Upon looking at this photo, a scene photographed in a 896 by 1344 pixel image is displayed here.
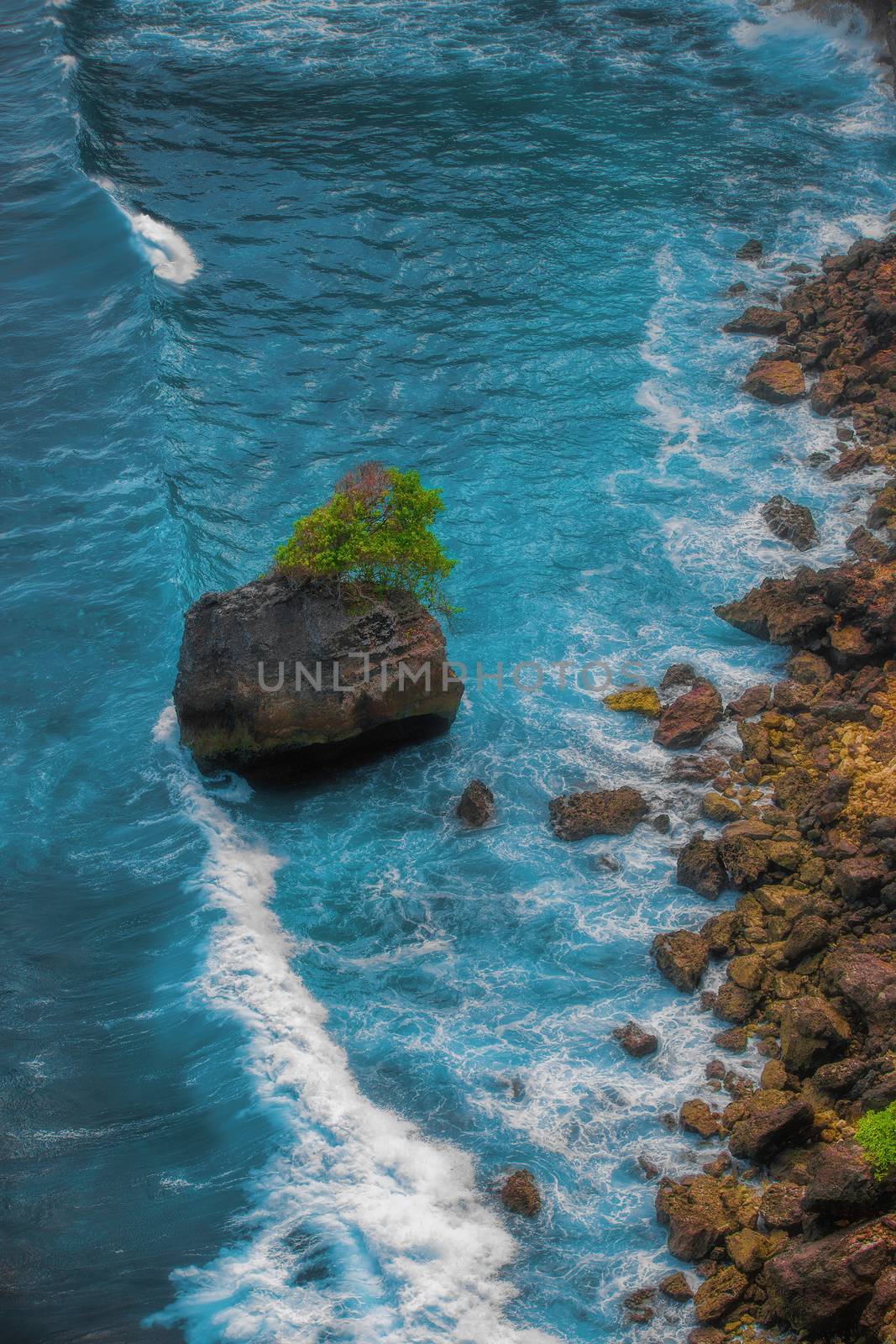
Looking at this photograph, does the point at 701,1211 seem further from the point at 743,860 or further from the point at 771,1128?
the point at 743,860

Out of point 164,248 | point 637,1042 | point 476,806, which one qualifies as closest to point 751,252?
point 164,248

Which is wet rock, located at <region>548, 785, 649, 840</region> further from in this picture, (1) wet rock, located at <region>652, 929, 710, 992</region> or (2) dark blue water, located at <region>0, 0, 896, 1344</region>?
(1) wet rock, located at <region>652, 929, 710, 992</region>

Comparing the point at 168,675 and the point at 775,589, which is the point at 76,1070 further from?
the point at 775,589

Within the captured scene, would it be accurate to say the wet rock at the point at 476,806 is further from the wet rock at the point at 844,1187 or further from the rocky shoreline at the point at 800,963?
the wet rock at the point at 844,1187

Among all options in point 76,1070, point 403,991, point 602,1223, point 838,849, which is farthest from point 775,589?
point 76,1070


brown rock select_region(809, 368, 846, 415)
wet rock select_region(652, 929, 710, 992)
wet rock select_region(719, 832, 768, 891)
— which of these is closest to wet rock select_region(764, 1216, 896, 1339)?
wet rock select_region(652, 929, 710, 992)

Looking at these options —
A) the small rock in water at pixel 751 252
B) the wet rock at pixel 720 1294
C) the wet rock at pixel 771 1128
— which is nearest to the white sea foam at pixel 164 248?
the small rock in water at pixel 751 252
